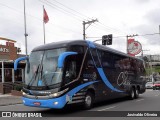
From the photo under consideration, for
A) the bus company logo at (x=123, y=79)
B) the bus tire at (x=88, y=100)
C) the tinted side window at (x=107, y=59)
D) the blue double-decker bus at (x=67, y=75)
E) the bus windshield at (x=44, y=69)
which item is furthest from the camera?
the bus company logo at (x=123, y=79)

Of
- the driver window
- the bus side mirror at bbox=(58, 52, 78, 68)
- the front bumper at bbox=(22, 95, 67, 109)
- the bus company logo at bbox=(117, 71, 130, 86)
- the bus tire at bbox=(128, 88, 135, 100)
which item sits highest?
the bus side mirror at bbox=(58, 52, 78, 68)

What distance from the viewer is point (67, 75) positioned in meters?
13.4

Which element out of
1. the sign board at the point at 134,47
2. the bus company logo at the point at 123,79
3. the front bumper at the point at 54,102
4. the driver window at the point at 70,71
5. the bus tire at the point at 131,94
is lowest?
the bus tire at the point at 131,94

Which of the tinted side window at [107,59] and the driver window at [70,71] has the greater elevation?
the tinted side window at [107,59]

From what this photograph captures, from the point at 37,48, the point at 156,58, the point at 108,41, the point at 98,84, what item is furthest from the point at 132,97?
the point at 156,58

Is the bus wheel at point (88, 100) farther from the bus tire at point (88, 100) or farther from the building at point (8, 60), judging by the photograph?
the building at point (8, 60)

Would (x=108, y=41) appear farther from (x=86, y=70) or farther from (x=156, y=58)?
(x=156, y=58)

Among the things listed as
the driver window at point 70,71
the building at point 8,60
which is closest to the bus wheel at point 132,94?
the driver window at point 70,71

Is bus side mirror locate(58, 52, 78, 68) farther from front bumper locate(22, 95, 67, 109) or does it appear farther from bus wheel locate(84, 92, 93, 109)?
bus wheel locate(84, 92, 93, 109)

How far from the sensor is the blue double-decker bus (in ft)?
42.5

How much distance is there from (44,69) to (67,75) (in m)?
1.07

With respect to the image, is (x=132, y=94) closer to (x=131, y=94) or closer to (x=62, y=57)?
(x=131, y=94)

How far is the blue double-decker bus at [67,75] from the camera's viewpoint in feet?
42.5

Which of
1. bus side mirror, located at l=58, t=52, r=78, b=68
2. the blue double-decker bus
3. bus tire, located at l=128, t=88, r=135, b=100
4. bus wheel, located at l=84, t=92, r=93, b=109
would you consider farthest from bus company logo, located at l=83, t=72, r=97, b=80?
bus tire, located at l=128, t=88, r=135, b=100
